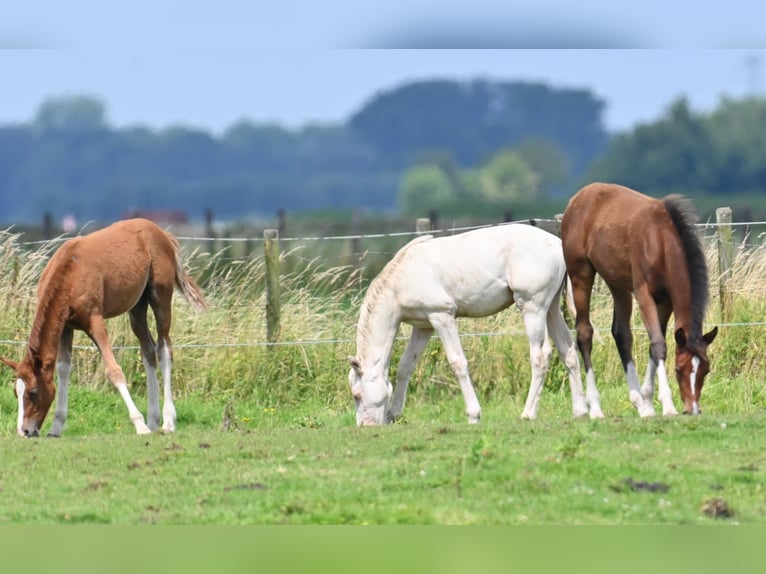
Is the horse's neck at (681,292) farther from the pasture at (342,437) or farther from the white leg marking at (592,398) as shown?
the white leg marking at (592,398)

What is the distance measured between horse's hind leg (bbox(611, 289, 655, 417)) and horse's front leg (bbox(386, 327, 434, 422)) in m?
1.78

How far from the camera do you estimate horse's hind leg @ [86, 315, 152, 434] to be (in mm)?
12438

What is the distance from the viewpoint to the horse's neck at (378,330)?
510 inches

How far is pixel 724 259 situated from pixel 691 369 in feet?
15.9

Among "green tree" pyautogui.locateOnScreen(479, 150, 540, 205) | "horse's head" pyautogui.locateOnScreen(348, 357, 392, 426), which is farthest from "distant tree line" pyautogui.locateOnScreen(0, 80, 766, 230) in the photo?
"horse's head" pyautogui.locateOnScreen(348, 357, 392, 426)

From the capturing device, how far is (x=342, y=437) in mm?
11141

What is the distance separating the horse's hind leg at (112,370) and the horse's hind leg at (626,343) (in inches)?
168

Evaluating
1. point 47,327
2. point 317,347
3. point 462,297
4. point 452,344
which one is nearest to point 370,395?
point 452,344

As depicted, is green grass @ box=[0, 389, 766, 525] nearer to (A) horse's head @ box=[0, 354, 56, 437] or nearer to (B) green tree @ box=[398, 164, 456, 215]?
(A) horse's head @ box=[0, 354, 56, 437]

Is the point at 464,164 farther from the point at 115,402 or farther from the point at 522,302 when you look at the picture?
the point at 115,402

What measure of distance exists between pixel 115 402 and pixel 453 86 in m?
Result: 5.69

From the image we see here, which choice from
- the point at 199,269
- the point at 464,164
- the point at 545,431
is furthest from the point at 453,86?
the point at 199,269

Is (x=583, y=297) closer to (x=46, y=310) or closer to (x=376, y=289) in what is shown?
(x=376, y=289)

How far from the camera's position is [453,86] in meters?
11.2
